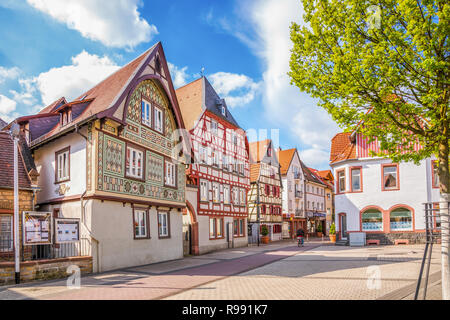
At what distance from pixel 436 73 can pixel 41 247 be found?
16.7 metres

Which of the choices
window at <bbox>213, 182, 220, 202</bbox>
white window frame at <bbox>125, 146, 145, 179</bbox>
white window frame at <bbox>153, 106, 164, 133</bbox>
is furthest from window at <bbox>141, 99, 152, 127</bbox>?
window at <bbox>213, 182, 220, 202</bbox>

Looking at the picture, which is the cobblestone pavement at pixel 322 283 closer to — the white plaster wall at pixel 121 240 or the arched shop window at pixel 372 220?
the white plaster wall at pixel 121 240

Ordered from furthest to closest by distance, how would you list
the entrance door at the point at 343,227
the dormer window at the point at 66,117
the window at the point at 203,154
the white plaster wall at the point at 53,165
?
the entrance door at the point at 343,227 → the window at the point at 203,154 → the dormer window at the point at 66,117 → the white plaster wall at the point at 53,165

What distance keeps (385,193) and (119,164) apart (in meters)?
20.8

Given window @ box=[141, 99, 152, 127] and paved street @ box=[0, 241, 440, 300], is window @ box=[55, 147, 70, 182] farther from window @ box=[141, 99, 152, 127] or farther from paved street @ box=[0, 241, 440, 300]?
paved street @ box=[0, 241, 440, 300]

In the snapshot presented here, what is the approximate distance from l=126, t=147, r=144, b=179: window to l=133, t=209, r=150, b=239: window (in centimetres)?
180

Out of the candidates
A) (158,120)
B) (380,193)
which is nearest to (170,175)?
(158,120)

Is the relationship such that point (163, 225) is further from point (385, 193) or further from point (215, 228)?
point (385, 193)

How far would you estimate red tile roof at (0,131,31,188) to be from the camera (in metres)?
16.3

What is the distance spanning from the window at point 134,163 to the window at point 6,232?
17.4 feet

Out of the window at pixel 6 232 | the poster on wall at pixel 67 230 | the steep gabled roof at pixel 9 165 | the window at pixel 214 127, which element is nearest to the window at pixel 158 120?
the steep gabled roof at pixel 9 165

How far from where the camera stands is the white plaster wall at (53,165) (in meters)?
16.9
